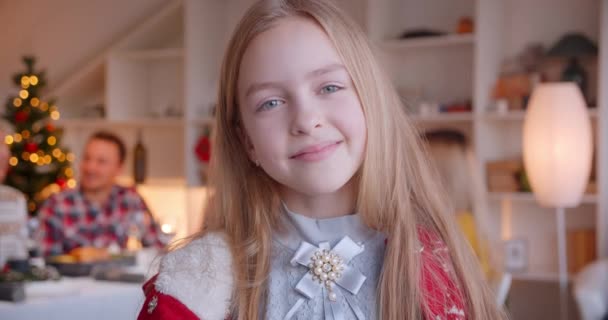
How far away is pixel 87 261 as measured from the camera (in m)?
3.35

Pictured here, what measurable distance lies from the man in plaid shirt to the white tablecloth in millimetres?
1127

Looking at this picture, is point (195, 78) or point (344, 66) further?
point (195, 78)

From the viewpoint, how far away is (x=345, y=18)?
107cm

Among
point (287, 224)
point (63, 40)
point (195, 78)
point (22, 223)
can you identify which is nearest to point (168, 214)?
point (195, 78)

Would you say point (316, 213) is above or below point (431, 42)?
below

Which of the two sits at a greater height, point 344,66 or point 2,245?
point 344,66

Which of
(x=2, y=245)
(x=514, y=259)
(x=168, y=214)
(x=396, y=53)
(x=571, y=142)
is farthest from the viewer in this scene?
(x=168, y=214)

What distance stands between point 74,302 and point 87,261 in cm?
54

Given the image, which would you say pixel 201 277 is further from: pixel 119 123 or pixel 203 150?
pixel 119 123

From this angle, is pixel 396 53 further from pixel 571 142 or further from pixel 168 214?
pixel 168 214

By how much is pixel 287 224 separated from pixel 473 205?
2498 millimetres

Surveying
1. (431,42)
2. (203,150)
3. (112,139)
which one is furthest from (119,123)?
(431,42)

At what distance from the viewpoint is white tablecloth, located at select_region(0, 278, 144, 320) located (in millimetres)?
2686

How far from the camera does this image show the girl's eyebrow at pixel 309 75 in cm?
100
